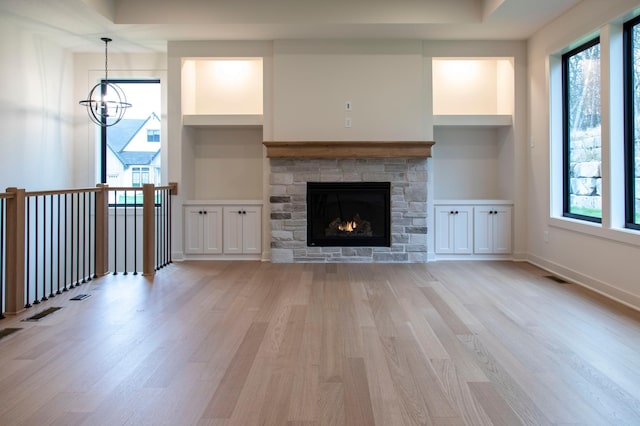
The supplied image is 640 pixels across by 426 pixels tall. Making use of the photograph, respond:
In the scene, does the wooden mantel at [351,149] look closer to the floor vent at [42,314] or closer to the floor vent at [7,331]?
the floor vent at [42,314]

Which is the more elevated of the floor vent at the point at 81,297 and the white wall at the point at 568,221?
the white wall at the point at 568,221

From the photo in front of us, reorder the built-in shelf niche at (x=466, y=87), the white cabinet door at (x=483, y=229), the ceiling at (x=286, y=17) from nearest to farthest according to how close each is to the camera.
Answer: the ceiling at (x=286, y=17) < the white cabinet door at (x=483, y=229) < the built-in shelf niche at (x=466, y=87)

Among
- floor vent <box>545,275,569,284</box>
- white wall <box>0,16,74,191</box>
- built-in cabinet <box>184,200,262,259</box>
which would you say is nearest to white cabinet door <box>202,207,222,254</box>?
built-in cabinet <box>184,200,262,259</box>

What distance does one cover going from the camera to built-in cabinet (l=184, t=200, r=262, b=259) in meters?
6.07

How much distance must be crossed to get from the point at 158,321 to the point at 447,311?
219cm

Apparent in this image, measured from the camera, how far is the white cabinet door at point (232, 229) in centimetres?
607

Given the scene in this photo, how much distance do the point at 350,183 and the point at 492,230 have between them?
1906mm

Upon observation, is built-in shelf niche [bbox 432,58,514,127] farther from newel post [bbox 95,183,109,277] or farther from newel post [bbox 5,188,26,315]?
newel post [bbox 5,188,26,315]

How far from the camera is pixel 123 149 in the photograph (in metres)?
6.77

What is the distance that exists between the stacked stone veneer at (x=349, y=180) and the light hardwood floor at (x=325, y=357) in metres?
1.34

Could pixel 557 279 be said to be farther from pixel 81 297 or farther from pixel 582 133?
pixel 81 297

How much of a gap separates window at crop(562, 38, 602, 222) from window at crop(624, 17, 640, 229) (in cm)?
41

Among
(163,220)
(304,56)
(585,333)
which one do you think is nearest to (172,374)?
(585,333)

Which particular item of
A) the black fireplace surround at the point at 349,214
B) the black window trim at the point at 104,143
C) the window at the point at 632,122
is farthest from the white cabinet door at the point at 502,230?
the black window trim at the point at 104,143
